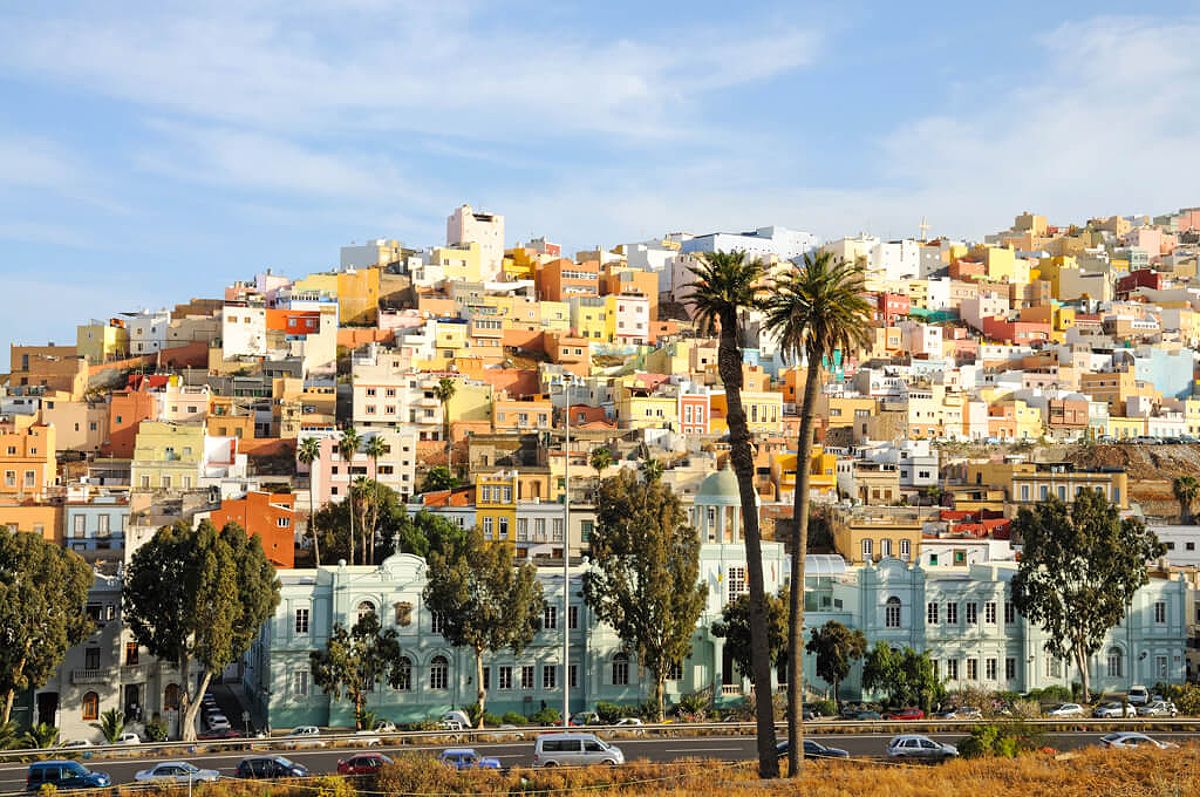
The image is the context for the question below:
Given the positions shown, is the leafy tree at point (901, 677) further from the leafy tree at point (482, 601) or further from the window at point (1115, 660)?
the leafy tree at point (482, 601)

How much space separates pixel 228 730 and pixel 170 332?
72.7 m

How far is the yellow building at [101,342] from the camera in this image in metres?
121

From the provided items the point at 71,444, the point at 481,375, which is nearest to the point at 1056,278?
the point at 481,375

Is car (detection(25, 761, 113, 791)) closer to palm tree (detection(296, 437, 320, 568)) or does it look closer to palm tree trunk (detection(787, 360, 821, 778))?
palm tree trunk (detection(787, 360, 821, 778))

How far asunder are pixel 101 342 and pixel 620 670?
77.8m

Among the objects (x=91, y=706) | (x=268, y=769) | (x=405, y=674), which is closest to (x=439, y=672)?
(x=405, y=674)

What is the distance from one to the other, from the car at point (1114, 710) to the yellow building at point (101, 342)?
295 feet

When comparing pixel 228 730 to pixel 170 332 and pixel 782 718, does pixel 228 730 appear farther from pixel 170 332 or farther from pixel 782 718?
pixel 170 332

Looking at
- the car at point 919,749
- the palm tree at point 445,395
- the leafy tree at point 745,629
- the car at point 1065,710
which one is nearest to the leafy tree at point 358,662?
the leafy tree at point 745,629

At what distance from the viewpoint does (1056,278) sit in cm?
18625

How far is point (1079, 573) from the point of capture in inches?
2282

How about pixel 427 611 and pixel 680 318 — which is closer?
pixel 427 611

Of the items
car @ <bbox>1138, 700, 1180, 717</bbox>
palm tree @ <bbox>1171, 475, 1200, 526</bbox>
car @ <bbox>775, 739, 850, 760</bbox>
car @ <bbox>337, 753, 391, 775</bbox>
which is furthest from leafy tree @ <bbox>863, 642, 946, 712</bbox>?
palm tree @ <bbox>1171, 475, 1200, 526</bbox>

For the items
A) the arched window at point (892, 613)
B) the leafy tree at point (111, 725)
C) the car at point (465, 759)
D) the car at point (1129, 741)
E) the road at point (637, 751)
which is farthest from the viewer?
the arched window at point (892, 613)
